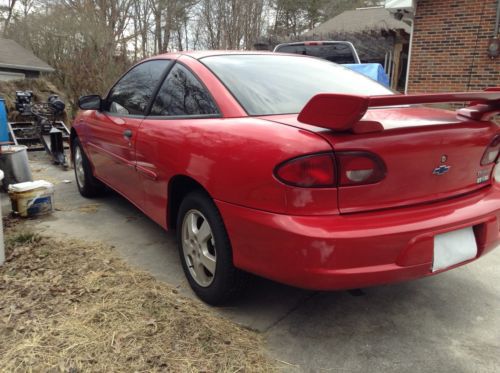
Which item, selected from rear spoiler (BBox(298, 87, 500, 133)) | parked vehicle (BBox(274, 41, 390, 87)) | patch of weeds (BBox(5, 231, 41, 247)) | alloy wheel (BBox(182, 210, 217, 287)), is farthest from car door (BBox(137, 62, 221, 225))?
parked vehicle (BBox(274, 41, 390, 87))

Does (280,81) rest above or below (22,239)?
above

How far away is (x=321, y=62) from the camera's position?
3127mm

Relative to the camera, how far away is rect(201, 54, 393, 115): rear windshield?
234 cm

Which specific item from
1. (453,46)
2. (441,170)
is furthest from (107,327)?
(453,46)

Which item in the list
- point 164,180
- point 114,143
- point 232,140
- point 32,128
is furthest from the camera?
point 32,128

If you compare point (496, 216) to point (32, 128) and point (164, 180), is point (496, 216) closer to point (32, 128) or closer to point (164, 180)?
point (164, 180)

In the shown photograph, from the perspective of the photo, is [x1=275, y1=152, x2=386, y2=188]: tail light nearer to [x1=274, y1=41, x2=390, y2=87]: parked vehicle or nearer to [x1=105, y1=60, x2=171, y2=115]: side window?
[x1=105, y1=60, x2=171, y2=115]: side window

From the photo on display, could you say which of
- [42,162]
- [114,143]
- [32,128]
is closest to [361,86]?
[114,143]

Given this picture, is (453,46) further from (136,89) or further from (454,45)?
(136,89)

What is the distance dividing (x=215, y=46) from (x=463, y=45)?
51.0 feet

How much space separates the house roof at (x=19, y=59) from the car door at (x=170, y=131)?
12.2 metres

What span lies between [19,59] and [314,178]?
50.9 ft

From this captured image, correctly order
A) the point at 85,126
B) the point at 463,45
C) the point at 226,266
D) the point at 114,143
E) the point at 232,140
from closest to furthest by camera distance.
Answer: the point at 232,140
the point at 226,266
the point at 114,143
the point at 85,126
the point at 463,45

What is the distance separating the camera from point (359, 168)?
1.80m
